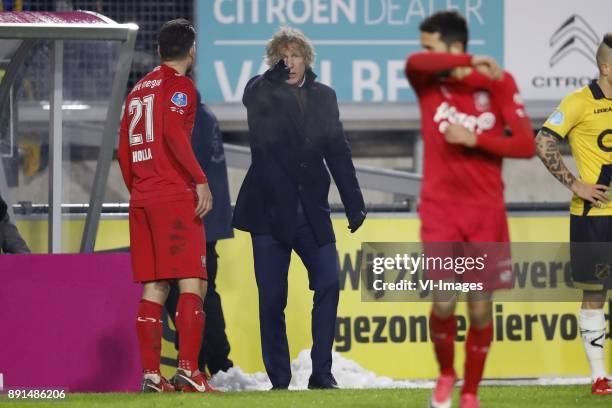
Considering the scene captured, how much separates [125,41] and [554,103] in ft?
18.5

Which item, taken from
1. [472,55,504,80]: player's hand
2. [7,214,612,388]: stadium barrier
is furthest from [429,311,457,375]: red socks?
[7,214,612,388]: stadium barrier

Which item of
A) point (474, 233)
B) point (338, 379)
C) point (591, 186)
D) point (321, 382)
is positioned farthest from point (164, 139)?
point (338, 379)

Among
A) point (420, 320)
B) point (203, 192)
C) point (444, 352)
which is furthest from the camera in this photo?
point (420, 320)

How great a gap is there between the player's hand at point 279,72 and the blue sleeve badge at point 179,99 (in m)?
1.04

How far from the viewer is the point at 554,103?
478 inches

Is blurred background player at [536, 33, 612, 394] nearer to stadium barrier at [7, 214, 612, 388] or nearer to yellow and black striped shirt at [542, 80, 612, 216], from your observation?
yellow and black striped shirt at [542, 80, 612, 216]

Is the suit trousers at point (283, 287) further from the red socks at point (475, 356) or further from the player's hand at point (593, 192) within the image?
the red socks at point (475, 356)

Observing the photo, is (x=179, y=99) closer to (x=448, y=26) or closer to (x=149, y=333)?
(x=149, y=333)

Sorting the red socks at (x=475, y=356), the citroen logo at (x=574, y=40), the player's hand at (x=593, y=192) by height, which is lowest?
the red socks at (x=475, y=356)

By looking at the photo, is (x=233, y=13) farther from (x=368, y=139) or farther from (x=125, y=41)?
(x=125, y=41)

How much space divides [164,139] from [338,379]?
2669mm

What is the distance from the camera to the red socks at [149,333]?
7.01 meters

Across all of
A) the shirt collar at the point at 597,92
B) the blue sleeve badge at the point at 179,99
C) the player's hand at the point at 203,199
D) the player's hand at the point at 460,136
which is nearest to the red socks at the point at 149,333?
the player's hand at the point at 203,199

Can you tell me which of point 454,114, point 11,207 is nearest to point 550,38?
point 11,207
